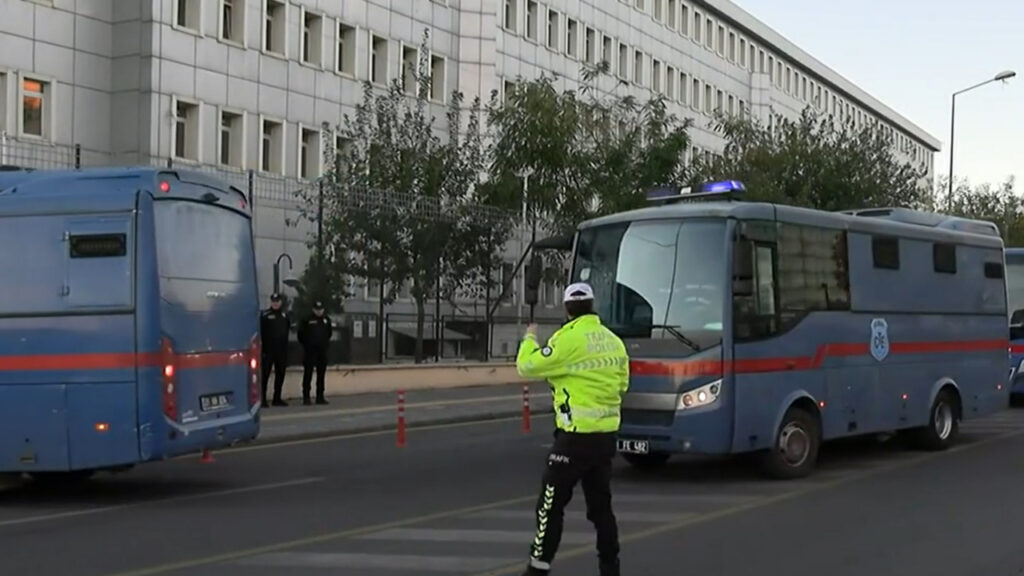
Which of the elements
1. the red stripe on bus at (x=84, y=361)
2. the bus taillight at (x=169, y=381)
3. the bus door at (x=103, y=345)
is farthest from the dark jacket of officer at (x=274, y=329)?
the bus door at (x=103, y=345)

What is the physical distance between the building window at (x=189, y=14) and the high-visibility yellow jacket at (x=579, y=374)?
107 ft

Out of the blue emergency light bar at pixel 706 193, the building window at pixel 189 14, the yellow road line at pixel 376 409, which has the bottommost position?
the yellow road line at pixel 376 409

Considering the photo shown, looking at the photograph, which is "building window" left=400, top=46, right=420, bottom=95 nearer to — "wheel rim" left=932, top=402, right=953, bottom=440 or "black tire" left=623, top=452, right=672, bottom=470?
"wheel rim" left=932, top=402, right=953, bottom=440

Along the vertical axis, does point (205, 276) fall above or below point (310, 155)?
below

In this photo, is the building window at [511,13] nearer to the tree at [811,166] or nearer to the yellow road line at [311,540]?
the tree at [811,166]

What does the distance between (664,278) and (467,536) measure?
442 cm

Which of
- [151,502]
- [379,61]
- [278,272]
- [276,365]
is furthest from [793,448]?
[379,61]

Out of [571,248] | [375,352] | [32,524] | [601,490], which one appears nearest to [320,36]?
A: [375,352]

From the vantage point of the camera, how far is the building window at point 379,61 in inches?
1874

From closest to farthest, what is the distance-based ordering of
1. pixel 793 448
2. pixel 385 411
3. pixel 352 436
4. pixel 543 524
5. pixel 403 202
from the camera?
pixel 543 524 → pixel 793 448 → pixel 352 436 → pixel 385 411 → pixel 403 202

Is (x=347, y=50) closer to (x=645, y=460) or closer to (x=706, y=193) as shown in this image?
(x=706, y=193)

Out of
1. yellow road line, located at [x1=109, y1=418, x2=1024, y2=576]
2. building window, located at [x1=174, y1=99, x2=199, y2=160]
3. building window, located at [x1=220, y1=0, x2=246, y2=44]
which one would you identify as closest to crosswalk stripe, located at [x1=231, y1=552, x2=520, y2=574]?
yellow road line, located at [x1=109, y1=418, x2=1024, y2=576]

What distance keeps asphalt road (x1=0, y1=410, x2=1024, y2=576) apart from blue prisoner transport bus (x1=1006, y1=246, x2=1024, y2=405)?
9.83m

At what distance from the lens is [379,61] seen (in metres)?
48.0
